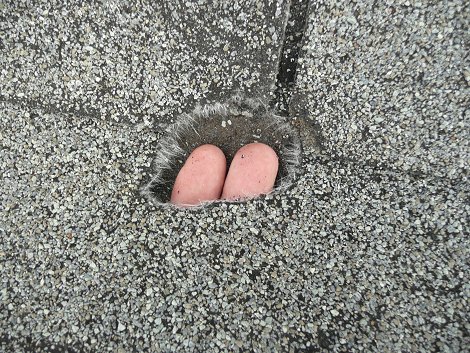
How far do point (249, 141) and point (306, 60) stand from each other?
340mm

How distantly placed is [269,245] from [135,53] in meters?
0.79

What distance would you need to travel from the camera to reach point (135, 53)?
130cm

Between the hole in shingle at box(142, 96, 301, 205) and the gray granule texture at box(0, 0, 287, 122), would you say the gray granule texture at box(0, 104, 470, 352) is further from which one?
the gray granule texture at box(0, 0, 287, 122)

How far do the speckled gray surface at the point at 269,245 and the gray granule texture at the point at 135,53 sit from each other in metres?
0.04

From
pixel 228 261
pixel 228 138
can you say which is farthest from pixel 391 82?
pixel 228 261

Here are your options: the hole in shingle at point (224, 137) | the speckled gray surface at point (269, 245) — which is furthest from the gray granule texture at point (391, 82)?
the hole in shingle at point (224, 137)

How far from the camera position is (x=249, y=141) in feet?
4.55

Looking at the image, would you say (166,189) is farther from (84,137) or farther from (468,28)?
(468,28)

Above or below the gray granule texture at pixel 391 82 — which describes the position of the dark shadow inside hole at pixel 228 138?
below

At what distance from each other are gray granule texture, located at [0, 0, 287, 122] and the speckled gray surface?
4cm

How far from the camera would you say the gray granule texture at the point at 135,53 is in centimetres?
126

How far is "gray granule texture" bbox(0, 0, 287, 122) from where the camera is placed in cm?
126

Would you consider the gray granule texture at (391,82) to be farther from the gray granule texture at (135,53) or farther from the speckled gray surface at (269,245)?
the gray granule texture at (135,53)

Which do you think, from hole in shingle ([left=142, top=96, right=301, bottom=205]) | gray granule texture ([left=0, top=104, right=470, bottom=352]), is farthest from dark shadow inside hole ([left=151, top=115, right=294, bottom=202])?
gray granule texture ([left=0, top=104, right=470, bottom=352])
